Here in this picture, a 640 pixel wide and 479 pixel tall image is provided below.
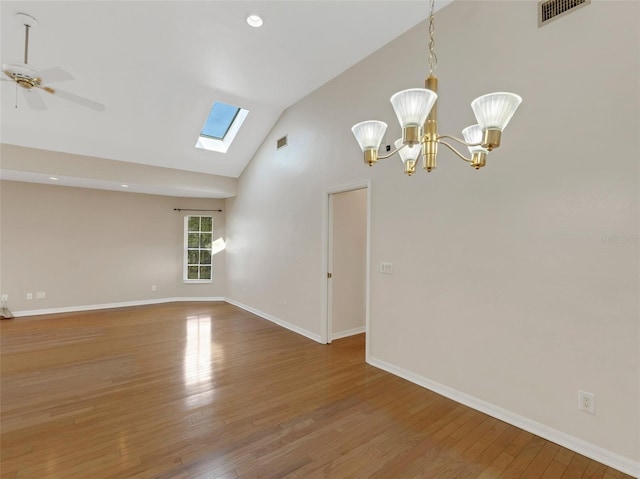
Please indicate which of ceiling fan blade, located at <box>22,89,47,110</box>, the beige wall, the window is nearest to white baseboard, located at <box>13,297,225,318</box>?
the beige wall

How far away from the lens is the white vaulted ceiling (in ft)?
9.71

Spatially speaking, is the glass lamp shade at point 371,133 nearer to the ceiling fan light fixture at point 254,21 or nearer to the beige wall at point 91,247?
the ceiling fan light fixture at point 254,21

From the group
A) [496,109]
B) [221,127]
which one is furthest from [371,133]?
[221,127]

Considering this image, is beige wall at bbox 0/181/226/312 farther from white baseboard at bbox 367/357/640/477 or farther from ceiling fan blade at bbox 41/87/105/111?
white baseboard at bbox 367/357/640/477

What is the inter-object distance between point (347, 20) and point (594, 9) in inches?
82.1

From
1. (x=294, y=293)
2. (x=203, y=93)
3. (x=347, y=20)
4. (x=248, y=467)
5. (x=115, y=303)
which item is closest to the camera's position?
(x=248, y=467)

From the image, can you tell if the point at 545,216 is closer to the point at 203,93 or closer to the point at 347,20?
the point at 347,20

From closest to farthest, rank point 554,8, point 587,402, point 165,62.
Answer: point 587,402 < point 554,8 < point 165,62

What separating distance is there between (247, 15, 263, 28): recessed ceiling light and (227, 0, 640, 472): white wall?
137 centimetres

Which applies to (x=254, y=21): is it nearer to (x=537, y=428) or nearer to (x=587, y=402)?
(x=587, y=402)

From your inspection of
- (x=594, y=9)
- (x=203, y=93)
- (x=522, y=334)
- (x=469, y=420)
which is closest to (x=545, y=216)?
(x=522, y=334)

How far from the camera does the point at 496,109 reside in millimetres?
1283

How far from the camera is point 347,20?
307cm

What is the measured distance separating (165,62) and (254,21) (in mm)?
1505
